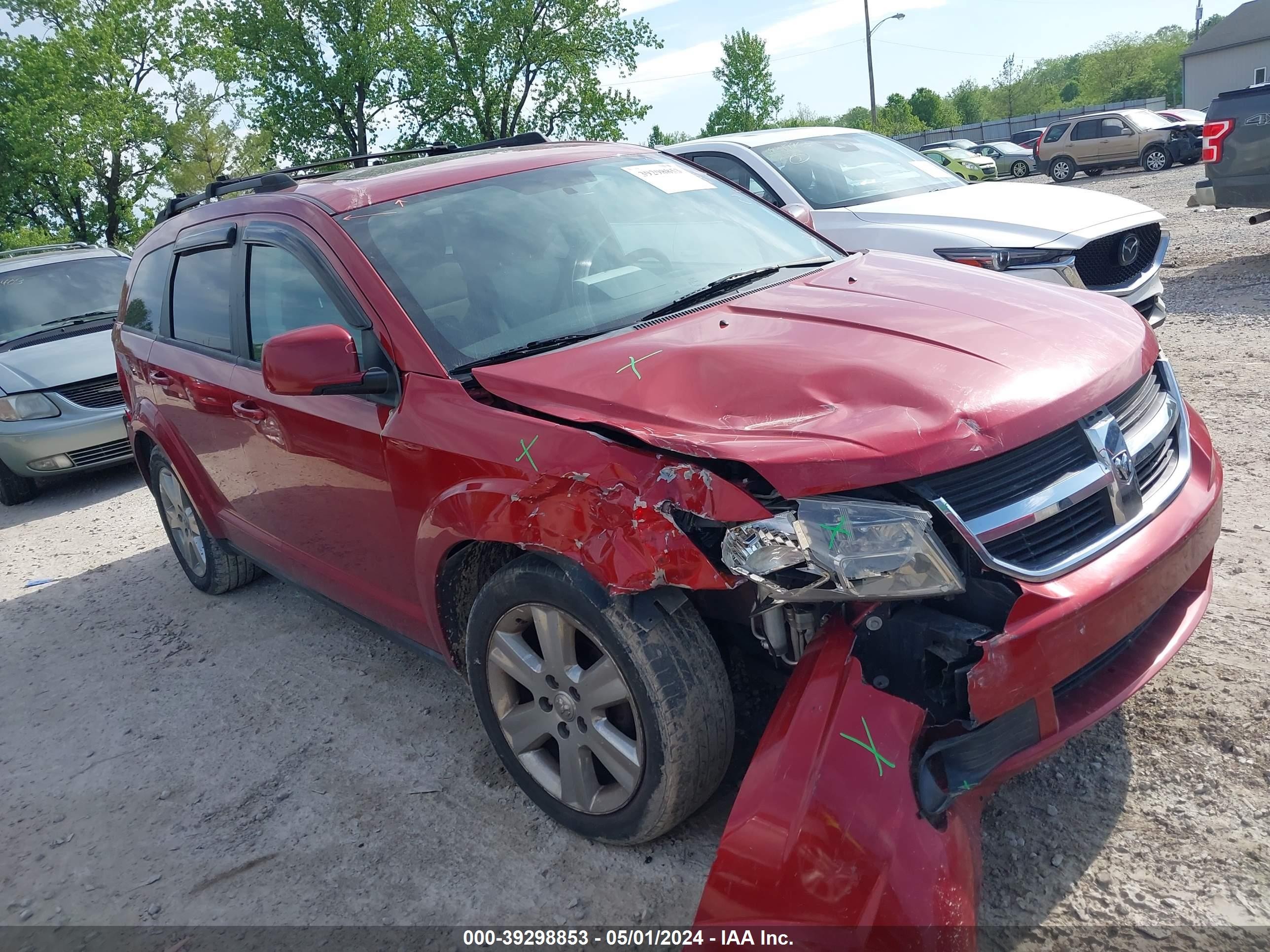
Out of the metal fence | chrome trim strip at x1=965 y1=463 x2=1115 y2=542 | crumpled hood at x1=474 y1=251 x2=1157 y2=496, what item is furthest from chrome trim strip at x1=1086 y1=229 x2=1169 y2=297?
the metal fence

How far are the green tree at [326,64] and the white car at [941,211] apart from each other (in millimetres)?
33069

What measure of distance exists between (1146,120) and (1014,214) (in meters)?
23.7

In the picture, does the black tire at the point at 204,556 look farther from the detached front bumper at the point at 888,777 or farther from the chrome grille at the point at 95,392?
the detached front bumper at the point at 888,777

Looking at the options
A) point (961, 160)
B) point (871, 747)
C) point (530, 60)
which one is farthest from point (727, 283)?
point (530, 60)

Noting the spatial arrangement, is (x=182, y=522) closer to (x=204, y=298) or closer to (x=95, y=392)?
(x=204, y=298)

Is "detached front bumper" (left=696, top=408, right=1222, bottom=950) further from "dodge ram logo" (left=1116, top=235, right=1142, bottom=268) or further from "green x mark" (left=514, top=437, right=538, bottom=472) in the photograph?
"dodge ram logo" (left=1116, top=235, right=1142, bottom=268)

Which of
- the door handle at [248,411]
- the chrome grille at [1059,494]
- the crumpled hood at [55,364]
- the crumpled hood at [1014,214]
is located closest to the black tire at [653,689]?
the chrome grille at [1059,494]

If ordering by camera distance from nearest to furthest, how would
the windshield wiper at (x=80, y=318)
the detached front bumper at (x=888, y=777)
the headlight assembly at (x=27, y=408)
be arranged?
the detached front bumper at (x=888, y=777), the headlight assembly at (x=27, y=408), the windshield wiper at (x=80, y=318)

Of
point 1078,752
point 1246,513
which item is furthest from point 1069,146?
point 1078,752

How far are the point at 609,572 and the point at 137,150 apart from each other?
30913 mm

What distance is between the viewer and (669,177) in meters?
3.84

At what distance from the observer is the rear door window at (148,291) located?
4.66 meters

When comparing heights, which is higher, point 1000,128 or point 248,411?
point 248,411

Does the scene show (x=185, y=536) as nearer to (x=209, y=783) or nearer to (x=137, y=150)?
(x=209, y=783)
